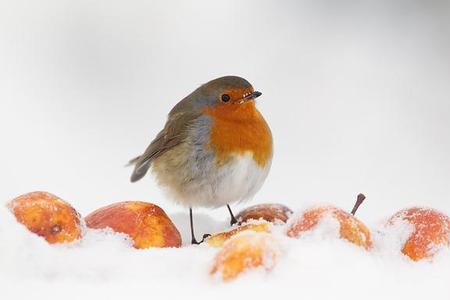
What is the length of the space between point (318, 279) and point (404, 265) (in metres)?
0.35

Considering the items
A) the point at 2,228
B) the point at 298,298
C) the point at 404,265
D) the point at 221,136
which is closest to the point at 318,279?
the point at 298,298

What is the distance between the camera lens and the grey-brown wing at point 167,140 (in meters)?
2.94

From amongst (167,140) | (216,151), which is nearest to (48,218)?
(216,151)

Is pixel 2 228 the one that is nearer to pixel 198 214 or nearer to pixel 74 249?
pixel 74 249

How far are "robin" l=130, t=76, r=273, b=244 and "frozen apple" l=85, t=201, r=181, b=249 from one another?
2.54 ft

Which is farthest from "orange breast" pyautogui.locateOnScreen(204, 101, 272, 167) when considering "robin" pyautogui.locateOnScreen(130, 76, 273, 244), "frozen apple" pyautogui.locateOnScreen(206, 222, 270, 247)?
"frozen apple" pyautogui.locateOnScreen(206, 222, 270, 247)

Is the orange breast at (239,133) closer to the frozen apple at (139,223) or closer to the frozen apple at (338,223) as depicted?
the frozen apple at (139,223)

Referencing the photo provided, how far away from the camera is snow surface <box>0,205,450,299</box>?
1500 millimetres

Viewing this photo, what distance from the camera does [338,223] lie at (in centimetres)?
179

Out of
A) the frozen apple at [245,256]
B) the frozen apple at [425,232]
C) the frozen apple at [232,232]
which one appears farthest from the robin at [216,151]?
the frozen apple at [245,256]

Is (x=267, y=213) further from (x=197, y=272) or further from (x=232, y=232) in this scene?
(x=197, y=272)

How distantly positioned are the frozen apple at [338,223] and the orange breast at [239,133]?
947 millimetres

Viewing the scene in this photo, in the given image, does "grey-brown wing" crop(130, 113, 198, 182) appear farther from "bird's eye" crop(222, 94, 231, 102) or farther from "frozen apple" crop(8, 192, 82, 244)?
"frozen apple" crop(8, 192, 82, 244)

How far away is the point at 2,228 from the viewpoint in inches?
65.4
